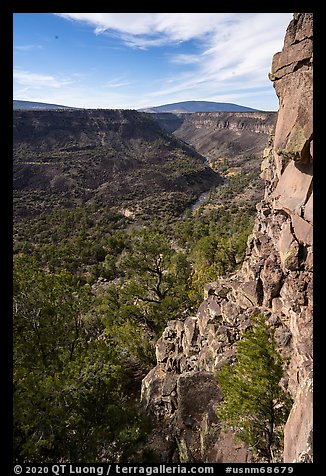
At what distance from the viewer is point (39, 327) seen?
11672mm

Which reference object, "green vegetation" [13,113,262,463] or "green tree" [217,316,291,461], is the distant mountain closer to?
"green vegetation" [13,113,262,463]

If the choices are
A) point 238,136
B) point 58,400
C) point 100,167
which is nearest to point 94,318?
point 58,400

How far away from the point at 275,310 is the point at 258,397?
4424 millimetres

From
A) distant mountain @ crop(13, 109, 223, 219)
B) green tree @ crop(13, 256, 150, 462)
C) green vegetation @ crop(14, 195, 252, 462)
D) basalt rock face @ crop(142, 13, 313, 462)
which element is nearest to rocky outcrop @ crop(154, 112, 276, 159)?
distant mountain @ crop(13, 109, 223, 219)

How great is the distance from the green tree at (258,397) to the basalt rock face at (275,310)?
0.57 m

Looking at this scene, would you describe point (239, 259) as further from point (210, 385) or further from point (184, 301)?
point (210, 385)

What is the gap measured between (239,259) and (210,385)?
1334 cm

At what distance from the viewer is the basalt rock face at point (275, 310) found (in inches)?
419

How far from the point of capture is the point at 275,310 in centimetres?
1319

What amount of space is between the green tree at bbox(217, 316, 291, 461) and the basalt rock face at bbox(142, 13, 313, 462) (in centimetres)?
57

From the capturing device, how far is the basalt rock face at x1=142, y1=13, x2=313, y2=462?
419 inches

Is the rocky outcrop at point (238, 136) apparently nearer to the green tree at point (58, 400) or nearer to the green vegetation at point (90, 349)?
the green vegetation at point (90, 349)
